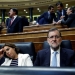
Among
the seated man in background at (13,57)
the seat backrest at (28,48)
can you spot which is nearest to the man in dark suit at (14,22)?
the seat backrest at (28,48)

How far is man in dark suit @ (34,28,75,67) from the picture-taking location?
1713mm

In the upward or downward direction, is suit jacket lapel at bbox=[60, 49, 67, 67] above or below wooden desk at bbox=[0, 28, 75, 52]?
below

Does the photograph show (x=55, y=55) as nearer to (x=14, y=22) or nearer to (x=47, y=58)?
(x=47, y=58)

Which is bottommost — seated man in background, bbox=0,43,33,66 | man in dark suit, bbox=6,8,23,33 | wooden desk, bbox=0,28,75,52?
seated man in background, bbox=0,43,33,66

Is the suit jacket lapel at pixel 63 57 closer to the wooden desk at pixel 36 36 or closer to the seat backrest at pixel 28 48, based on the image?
the seat backrest at pixel 28 48

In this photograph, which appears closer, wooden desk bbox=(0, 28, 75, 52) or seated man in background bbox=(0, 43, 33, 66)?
seated man in background bbox=(0, 43, 33, 66)

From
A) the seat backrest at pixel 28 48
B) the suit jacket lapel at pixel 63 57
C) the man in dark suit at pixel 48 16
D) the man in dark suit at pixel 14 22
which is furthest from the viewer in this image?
the man in dark suit at pixel 48 16

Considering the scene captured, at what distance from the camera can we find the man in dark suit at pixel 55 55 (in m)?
1.71

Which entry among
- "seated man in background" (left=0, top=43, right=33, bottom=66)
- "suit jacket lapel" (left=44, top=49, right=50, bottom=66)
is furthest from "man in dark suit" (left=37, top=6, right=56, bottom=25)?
"suit jacket lapel" (left=44, top=49, right=50, bottom=66)

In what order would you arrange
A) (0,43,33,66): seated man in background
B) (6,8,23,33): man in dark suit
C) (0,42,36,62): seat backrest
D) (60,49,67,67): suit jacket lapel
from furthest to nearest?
(6,8,23,33): man in dark suit < (0,42,36,62): seat backrest < (0,43,33,66): seated man in background < (60,49,67,67): suit jacket lapel

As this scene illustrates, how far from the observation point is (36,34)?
3.23 m

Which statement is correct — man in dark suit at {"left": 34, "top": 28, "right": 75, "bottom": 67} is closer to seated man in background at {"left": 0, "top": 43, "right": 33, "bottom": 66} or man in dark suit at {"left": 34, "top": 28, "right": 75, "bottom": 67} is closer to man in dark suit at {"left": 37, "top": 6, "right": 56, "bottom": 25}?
seated man in background at {"left": 0, "top": 43, "right": 33, "bottom": 66}

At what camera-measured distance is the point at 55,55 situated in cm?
176

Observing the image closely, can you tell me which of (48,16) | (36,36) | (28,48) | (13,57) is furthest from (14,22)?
(13,57)
